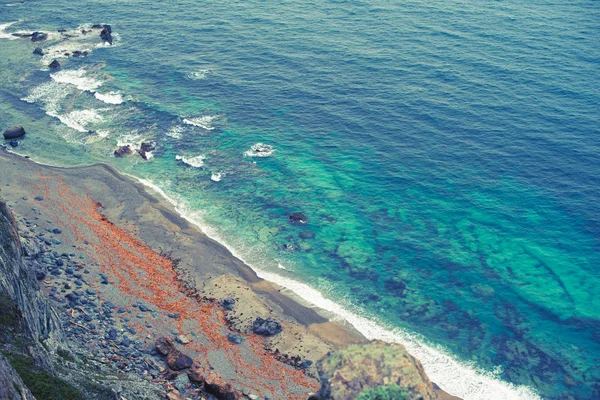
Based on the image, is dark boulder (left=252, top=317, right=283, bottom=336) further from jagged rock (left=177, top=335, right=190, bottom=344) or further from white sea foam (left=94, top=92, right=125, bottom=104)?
white sea foam (left=94, top=92, right=125, bottom=104)

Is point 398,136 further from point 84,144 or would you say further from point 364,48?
point 84,144

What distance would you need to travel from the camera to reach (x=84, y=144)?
89.8 m

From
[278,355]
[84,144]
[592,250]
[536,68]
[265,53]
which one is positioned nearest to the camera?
[278,355]

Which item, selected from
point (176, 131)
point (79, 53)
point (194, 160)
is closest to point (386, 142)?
point (194, 160)

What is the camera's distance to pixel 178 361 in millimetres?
49750

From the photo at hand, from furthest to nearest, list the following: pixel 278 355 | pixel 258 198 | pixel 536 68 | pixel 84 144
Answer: pixel 536 68, pixel 84 144, pixel 258 198, pixel 278 355

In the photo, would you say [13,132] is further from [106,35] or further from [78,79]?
[106,35]

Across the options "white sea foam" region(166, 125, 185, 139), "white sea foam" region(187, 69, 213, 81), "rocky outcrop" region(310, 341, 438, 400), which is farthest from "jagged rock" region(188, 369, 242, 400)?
"white sea foam" region(187, 69, 213, 81)

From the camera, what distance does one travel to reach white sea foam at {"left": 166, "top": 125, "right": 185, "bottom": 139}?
305 feet

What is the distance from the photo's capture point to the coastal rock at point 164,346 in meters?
50.8

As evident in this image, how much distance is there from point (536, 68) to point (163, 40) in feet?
270

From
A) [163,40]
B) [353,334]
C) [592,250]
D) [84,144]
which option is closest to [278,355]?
[353,334]

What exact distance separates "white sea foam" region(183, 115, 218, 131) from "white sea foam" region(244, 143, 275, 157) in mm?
9937

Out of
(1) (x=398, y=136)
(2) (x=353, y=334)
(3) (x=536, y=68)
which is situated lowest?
(2) (x=353, y=334)
